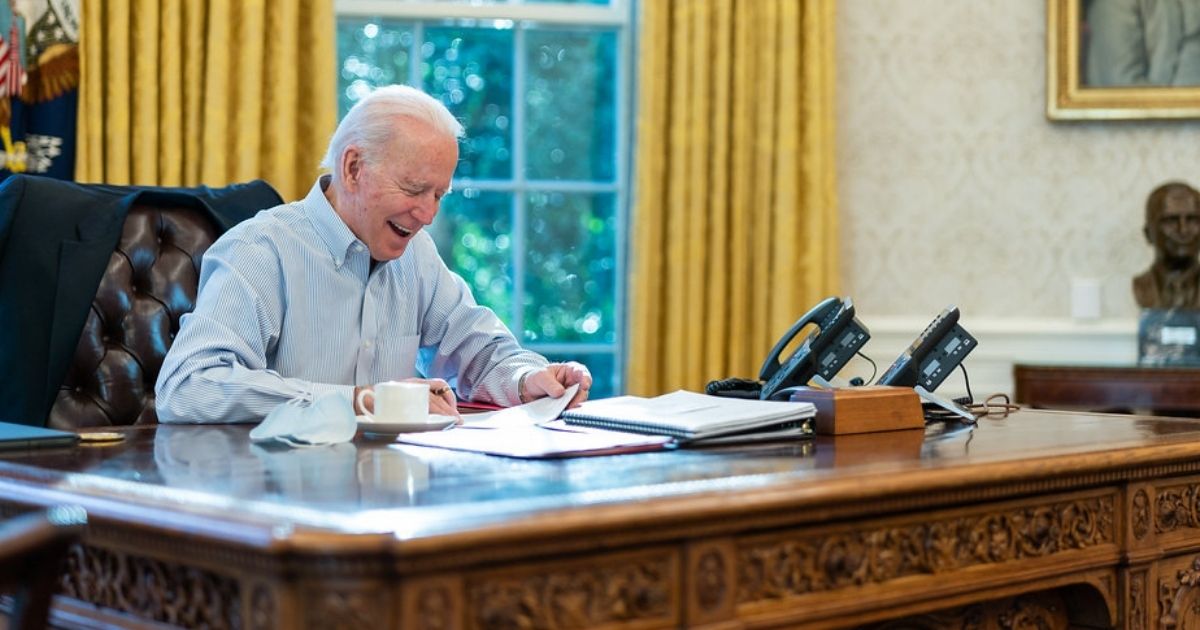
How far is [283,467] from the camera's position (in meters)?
1.82

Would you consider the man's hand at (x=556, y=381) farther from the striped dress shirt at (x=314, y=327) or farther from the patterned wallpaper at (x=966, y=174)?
the patterned wallpaper at (x=966, y=174)

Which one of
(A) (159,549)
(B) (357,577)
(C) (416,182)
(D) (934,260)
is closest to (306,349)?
(C) (416,182)

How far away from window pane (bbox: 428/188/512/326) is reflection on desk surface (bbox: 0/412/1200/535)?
2710 millimetres

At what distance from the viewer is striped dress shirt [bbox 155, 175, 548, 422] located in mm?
2664

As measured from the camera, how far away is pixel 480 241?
5.11m

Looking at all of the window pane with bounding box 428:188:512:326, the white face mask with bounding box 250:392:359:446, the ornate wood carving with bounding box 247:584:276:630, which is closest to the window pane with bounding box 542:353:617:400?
the window pane with bounding box 428:188:512:326

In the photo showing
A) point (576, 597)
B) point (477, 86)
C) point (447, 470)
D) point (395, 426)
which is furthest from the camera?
point (477, 86)

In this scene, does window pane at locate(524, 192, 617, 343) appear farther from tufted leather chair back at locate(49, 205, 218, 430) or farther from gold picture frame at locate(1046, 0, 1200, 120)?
tufted leather chair back at locate(49, 205, 218, 430)

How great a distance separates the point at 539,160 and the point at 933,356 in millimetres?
2732

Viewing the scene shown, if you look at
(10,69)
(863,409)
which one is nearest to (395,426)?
(863,409)

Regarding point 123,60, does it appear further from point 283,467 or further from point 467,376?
point 283,467

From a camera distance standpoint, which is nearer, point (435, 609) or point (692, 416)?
point (435, 609)

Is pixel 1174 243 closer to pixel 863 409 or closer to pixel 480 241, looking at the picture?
pixel 480 241

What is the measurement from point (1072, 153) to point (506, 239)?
6.83ft
